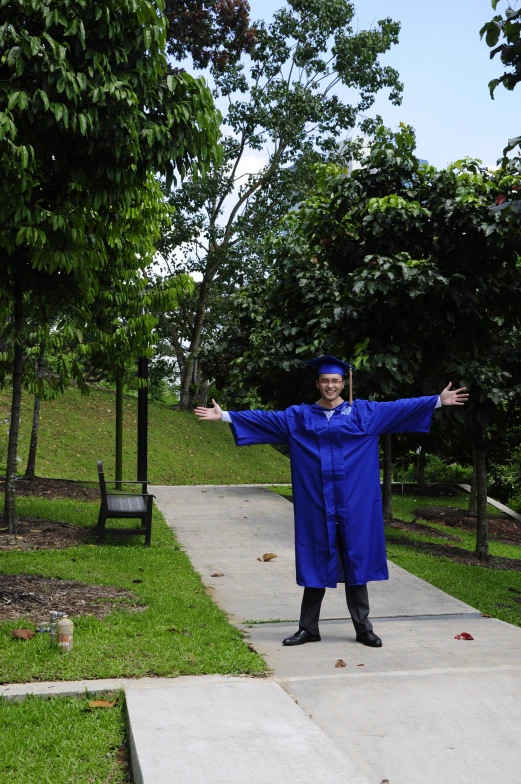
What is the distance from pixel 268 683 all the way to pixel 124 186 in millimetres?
4283

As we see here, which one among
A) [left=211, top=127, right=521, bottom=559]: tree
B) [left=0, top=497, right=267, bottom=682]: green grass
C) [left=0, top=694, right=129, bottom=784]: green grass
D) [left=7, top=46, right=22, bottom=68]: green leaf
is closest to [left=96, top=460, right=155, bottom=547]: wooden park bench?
[left=0, top=497, right=267, bottom=682]: green grass

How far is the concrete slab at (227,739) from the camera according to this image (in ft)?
11.7

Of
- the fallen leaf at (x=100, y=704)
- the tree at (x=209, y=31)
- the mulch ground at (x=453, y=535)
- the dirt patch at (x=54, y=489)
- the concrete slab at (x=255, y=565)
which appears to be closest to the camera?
the fallen leaf at (x=100, y=704)

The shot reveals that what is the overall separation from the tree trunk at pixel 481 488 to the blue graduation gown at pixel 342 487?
492cm

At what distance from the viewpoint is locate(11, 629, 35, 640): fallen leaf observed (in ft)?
18.8

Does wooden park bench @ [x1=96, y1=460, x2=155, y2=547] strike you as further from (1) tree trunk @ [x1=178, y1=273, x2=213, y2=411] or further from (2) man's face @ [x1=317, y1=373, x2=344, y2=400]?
(1) tree trunk @ [x1=178, y1=273, x2=213, y2=411]

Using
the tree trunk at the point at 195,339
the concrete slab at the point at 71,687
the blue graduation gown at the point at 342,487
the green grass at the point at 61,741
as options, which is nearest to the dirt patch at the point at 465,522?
the blue graduation gown at the point at 342,487

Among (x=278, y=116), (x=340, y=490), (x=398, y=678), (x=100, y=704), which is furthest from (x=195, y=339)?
(x=100, y=704)

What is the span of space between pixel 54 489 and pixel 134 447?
7.00 metres

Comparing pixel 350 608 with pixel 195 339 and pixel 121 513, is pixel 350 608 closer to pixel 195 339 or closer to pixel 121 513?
pixel 121 513

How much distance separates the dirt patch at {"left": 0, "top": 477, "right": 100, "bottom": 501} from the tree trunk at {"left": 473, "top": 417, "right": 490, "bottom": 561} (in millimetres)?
6489

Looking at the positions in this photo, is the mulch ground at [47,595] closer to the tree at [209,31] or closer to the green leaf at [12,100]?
the green leaf at [12,100]

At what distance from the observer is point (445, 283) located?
1021 cm

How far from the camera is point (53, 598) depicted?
7031mm
